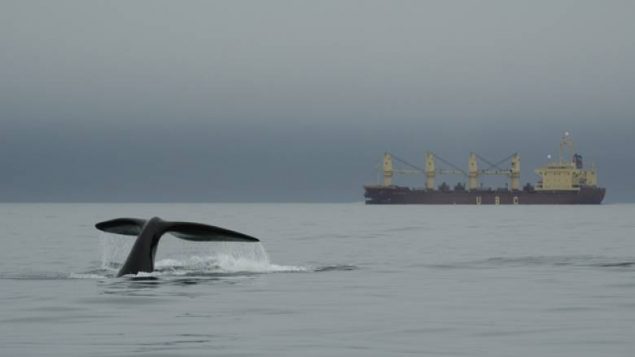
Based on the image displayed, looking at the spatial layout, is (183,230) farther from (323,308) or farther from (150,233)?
(323,308)

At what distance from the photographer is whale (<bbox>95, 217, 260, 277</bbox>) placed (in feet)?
72.4

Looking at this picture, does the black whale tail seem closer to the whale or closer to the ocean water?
the whale

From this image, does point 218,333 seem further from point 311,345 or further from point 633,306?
point 633,306

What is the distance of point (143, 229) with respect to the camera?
23.8 metres

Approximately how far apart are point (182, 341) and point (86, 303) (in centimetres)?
Result: 581

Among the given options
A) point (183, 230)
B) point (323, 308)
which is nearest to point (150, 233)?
point (183, 230)

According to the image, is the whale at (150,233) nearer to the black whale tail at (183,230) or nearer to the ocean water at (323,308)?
the black whale tail at (183,230)

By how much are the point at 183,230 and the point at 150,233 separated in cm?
129

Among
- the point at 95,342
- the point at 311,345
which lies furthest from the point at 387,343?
the point at 95,342

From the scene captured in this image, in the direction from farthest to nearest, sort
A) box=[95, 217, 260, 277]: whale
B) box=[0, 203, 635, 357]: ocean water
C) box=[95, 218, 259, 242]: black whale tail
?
box=[95, 217, 260, 277]: whale < box=[95, 218, 259, 242]: black whale tail < box=[0, 203, 635, 357]: ocean water

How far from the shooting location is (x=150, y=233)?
2397 cm

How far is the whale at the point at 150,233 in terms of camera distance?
22.1 m

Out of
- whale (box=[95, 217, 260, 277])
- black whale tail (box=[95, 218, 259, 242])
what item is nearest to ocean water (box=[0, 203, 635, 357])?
whale (box=[95, 217, 260, 277])

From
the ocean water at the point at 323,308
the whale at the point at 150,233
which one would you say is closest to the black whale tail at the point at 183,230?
the whale at the point at 150,233
